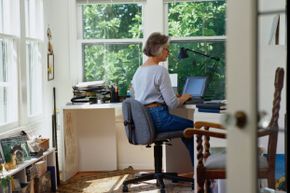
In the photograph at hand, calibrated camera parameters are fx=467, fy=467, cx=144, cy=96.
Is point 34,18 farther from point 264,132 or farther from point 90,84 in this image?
point 264,132

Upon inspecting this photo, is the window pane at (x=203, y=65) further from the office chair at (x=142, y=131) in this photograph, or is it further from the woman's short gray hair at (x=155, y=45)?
the office chair at (x=142, y=131)

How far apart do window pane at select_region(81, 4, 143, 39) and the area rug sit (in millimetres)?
1491

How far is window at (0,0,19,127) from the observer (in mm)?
3867

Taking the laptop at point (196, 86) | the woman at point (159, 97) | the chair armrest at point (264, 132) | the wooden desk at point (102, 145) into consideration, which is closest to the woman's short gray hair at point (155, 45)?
the woman at point (159, 97)

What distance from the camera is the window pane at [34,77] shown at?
175 inches

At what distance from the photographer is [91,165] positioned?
5035 mm

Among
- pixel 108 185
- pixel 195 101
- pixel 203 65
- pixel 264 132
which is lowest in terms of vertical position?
pixel 108 185

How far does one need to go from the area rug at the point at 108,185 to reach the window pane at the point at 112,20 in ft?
4.89

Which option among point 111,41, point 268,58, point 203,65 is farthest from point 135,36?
point 268,58

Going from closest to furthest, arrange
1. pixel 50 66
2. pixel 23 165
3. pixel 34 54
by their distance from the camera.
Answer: pixel 23 165, pixel 34 54, pixel 50 66

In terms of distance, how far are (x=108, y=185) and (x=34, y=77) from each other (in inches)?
50.0

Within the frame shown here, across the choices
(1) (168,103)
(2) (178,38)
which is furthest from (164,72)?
(2) (178,38)

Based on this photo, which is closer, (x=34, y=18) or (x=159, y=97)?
(x=159, y=97)

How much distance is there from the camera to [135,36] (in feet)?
16.7
